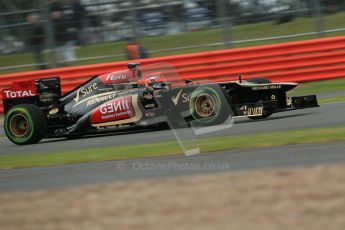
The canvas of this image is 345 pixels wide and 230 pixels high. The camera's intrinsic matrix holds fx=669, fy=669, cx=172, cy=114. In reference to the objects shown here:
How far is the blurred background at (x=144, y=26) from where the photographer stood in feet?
50.3

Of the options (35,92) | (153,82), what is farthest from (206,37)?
(35,92)

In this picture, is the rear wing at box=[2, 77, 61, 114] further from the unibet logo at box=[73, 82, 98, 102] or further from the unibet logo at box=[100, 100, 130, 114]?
the unibet logo at box=[100, 100, 130, 114]

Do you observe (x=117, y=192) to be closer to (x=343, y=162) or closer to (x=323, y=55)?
(x=343, y=162)

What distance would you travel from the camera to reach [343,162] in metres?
6.55

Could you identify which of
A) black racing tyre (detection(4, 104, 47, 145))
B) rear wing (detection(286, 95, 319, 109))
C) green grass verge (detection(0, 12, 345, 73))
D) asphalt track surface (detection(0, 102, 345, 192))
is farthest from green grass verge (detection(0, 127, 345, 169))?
green grass verge (detection(0, 12, 345, 73))

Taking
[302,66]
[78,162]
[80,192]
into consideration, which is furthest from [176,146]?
[302,66]

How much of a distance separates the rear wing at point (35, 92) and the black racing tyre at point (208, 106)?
259 centimetres

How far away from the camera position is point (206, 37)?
15727 mm

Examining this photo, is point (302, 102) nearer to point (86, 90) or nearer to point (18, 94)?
point (86, 90)

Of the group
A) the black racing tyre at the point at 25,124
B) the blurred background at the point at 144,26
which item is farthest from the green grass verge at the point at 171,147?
the blurred background at the point at 144,26

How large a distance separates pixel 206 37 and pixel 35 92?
221 inches

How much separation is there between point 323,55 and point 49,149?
7425mm

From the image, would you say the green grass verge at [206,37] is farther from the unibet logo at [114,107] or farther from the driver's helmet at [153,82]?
the unibet logo at [114,107]

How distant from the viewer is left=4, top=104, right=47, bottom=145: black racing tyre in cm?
1084
